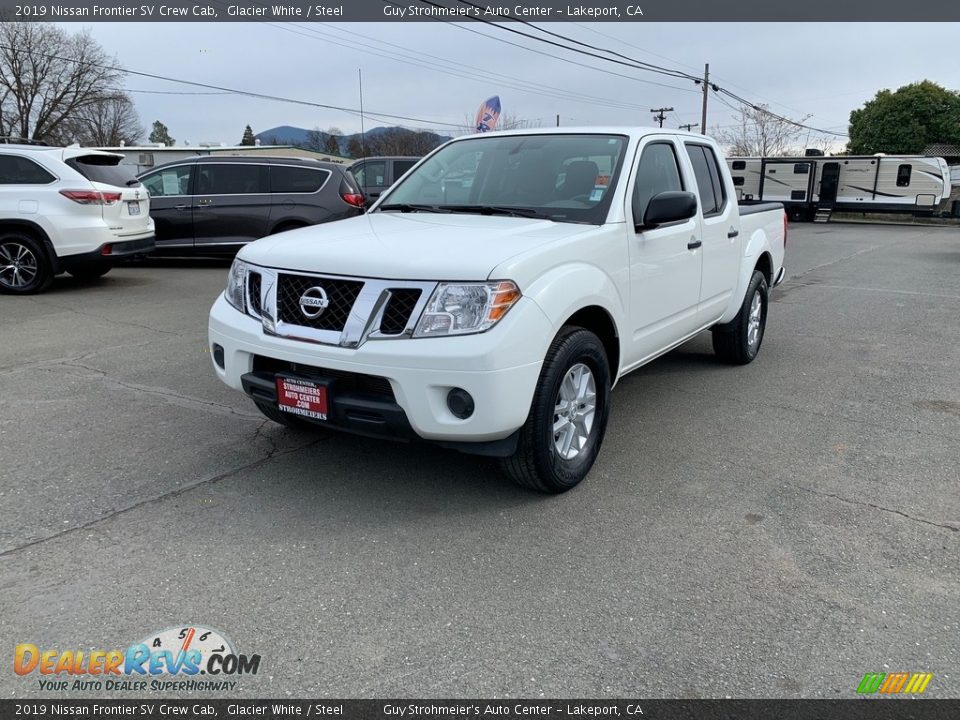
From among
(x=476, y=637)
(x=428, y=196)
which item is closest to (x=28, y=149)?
(x=428, y=196)

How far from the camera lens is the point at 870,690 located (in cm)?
246

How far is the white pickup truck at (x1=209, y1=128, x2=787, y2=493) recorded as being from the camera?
3266 millimetres

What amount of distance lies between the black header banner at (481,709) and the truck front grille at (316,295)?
1643 millimetres

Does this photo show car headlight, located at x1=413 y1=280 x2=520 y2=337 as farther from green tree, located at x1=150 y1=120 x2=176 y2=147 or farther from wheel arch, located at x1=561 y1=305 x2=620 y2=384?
green tree, located at x1=150 y1=120 x2=176 y2=147

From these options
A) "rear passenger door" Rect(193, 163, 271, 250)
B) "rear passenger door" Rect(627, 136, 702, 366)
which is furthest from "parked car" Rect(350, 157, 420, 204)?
"rear passenger door" Rect(627, 136, 702, 366)

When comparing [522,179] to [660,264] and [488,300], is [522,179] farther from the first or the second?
[488,300]

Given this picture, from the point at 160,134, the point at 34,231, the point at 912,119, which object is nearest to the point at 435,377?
the point at 34,231

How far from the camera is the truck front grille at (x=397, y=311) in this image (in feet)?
10.9

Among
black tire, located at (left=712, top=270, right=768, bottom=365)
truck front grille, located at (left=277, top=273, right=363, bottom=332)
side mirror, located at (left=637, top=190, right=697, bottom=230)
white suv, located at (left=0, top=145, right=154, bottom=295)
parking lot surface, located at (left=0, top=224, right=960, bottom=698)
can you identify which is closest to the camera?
parking lot surface, located at (left=0, top=224, right=960, bottom=698)

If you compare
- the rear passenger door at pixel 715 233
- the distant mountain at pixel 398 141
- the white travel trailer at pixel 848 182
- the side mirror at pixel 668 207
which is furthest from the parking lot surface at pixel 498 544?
the distant mountain at pixel 398 141

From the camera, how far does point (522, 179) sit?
15.0 feet

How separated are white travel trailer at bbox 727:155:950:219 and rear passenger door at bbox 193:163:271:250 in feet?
69.4

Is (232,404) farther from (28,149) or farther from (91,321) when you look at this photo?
(28,149)

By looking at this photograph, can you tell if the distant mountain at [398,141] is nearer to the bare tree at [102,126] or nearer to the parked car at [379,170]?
the bare tree at [102,126]
